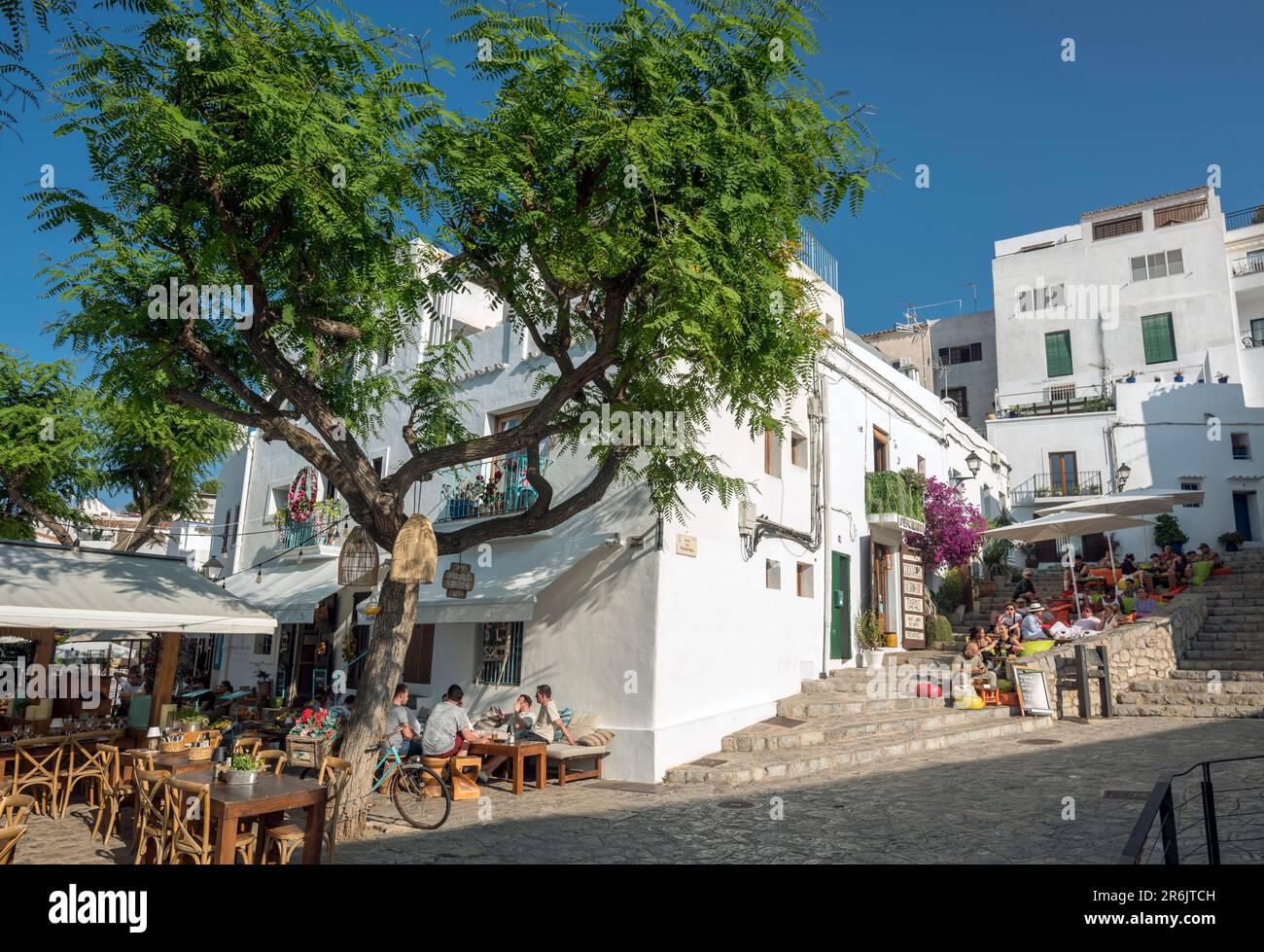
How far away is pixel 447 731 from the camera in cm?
963

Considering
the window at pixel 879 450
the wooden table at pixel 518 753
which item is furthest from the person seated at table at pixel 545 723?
the window at pixel 879 450

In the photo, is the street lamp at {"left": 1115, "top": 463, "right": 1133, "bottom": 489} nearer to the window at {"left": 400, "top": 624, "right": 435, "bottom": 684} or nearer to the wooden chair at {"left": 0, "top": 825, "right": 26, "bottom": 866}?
the window at {"left": 400, "top": 624, "right": 435, "bottom": 684}

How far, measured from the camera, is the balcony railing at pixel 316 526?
16.3m

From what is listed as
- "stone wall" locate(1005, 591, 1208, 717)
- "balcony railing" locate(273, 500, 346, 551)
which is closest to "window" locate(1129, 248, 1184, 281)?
"stone wall" locate(1005, 591, 1208, 717)

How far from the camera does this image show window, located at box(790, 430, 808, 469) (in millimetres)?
14995

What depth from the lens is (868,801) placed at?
8758mm

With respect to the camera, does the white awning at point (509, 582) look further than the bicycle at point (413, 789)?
Yes

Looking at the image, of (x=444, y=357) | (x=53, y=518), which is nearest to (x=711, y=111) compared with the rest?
(x=444, y=357)

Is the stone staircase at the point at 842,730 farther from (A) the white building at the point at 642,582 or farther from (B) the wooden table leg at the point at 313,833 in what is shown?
(B) the wooden table leg at the point at 313,833

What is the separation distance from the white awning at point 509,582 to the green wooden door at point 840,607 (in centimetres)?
611

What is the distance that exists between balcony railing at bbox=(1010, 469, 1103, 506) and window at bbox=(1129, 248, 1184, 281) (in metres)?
10.1

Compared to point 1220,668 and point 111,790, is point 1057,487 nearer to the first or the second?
point 1220,668
